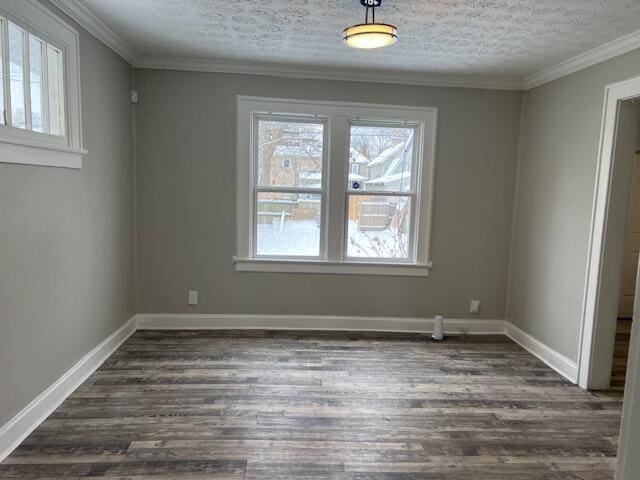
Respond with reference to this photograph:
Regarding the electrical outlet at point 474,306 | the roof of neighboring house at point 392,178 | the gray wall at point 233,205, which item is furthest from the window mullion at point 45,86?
the electrical outlet at point 474,306

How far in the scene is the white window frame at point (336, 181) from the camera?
387cm

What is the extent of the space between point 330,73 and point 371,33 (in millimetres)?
1578

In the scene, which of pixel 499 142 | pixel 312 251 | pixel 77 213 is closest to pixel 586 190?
pixel 499 142

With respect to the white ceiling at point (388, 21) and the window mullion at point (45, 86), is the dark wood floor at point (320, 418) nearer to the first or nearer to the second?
the window mullion at point (45, 86)

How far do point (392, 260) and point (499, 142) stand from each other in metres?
1.56

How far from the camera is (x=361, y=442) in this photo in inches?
92.3

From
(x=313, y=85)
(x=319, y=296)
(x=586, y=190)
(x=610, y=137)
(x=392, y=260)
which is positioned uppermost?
(x=313, y=85)

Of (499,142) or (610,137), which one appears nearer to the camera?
(610,137)

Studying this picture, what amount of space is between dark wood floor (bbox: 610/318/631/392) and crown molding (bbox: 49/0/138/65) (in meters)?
4.11

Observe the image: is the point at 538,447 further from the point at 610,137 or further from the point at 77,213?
the point at 77,213

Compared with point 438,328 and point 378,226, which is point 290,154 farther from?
point 438,328

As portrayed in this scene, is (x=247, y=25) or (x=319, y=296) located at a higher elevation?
(x=247, y=25)

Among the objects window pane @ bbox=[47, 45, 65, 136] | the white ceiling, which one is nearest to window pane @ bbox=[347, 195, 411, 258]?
the white ceiling

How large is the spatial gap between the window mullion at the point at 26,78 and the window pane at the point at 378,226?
2625 mm
